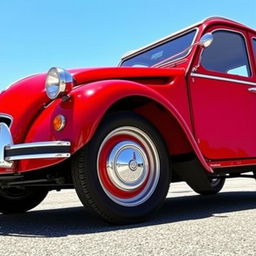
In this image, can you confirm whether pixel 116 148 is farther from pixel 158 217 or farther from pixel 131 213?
pixel 158 217

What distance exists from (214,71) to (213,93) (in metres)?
0.31

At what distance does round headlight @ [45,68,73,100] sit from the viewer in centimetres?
Result: 320

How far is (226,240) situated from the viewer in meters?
2.52

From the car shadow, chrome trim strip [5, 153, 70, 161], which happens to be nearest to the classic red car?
chrome trim strip [5, 153, 70, 161]

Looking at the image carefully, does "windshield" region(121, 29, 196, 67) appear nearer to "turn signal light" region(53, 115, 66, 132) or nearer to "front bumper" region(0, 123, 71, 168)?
"turn signal light" region(53, 115, 66, 132)

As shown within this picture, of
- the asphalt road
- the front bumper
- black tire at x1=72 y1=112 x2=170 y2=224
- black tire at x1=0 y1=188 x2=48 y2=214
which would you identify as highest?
the front bumper

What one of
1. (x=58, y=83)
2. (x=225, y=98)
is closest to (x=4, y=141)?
(x=58, y=83)

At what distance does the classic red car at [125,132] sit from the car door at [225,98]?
12mm

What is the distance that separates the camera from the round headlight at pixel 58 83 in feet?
A: 10.5

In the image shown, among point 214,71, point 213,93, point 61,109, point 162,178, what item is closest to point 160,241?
point 162,178

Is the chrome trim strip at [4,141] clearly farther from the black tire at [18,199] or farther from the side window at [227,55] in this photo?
the side window at [227,55]

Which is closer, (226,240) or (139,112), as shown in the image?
(226,240)

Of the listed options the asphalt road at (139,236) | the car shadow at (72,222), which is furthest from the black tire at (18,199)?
the asphalt road at (139,236)

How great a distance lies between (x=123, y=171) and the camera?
329 centimetres
